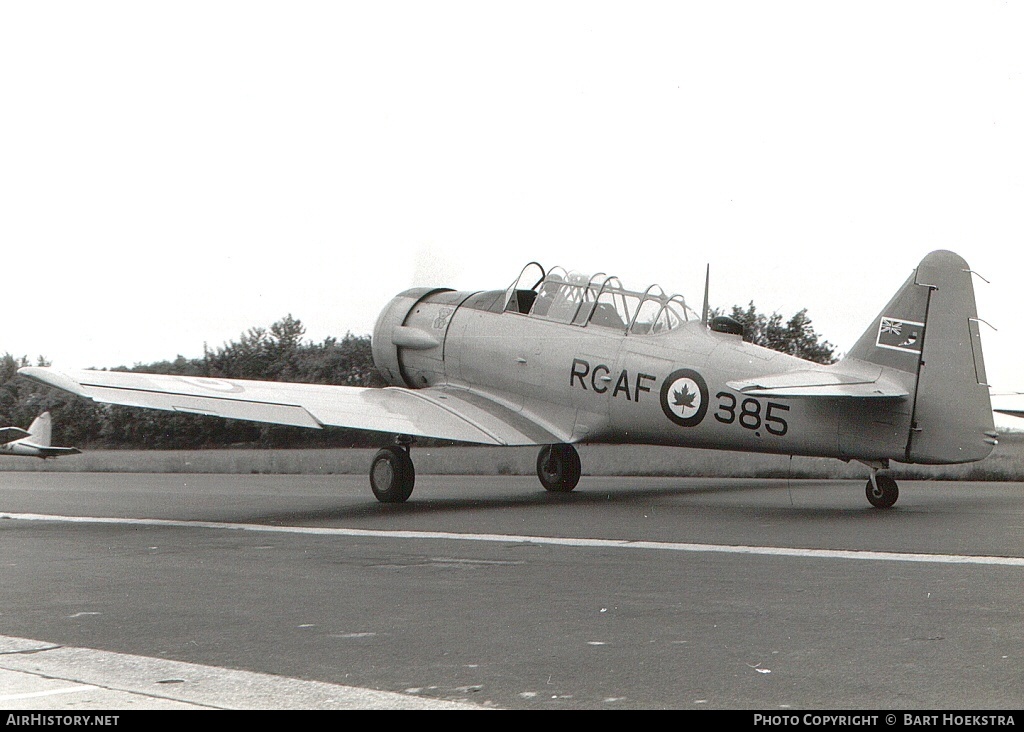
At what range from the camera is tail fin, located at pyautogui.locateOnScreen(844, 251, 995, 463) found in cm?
1162

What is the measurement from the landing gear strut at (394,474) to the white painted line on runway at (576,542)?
9.06 feet

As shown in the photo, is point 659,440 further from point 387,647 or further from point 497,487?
point 387,647

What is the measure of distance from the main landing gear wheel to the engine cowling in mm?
2169

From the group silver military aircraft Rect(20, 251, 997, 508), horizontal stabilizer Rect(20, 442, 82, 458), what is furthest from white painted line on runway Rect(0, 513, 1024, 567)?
horizontal stabilizer Rect(20, 442, 82, 458)

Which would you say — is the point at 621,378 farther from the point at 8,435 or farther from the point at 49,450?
the point at 8,435

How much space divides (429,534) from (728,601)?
501cm

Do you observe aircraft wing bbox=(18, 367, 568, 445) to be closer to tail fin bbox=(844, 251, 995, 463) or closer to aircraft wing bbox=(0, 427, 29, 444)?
tail fin bbox=(844, 251, 995, 463)

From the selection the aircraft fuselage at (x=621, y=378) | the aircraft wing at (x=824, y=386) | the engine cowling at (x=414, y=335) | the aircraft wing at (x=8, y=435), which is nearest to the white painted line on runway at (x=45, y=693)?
the aircraft wing at (x=824, y=386)

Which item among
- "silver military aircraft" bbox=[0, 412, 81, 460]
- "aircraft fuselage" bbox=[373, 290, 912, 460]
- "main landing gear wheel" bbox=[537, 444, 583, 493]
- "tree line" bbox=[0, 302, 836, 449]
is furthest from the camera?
"silver military aircraft" bbox=[0, 412, 81, 460]

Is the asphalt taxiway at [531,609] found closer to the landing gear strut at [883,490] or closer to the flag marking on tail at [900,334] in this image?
the landing gear strut at [883,490]

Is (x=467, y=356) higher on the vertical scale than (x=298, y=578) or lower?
higher

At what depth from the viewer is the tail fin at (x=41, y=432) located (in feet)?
118

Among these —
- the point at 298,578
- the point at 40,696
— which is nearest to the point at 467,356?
the point at 298,578

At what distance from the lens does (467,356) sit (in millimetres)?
17141
